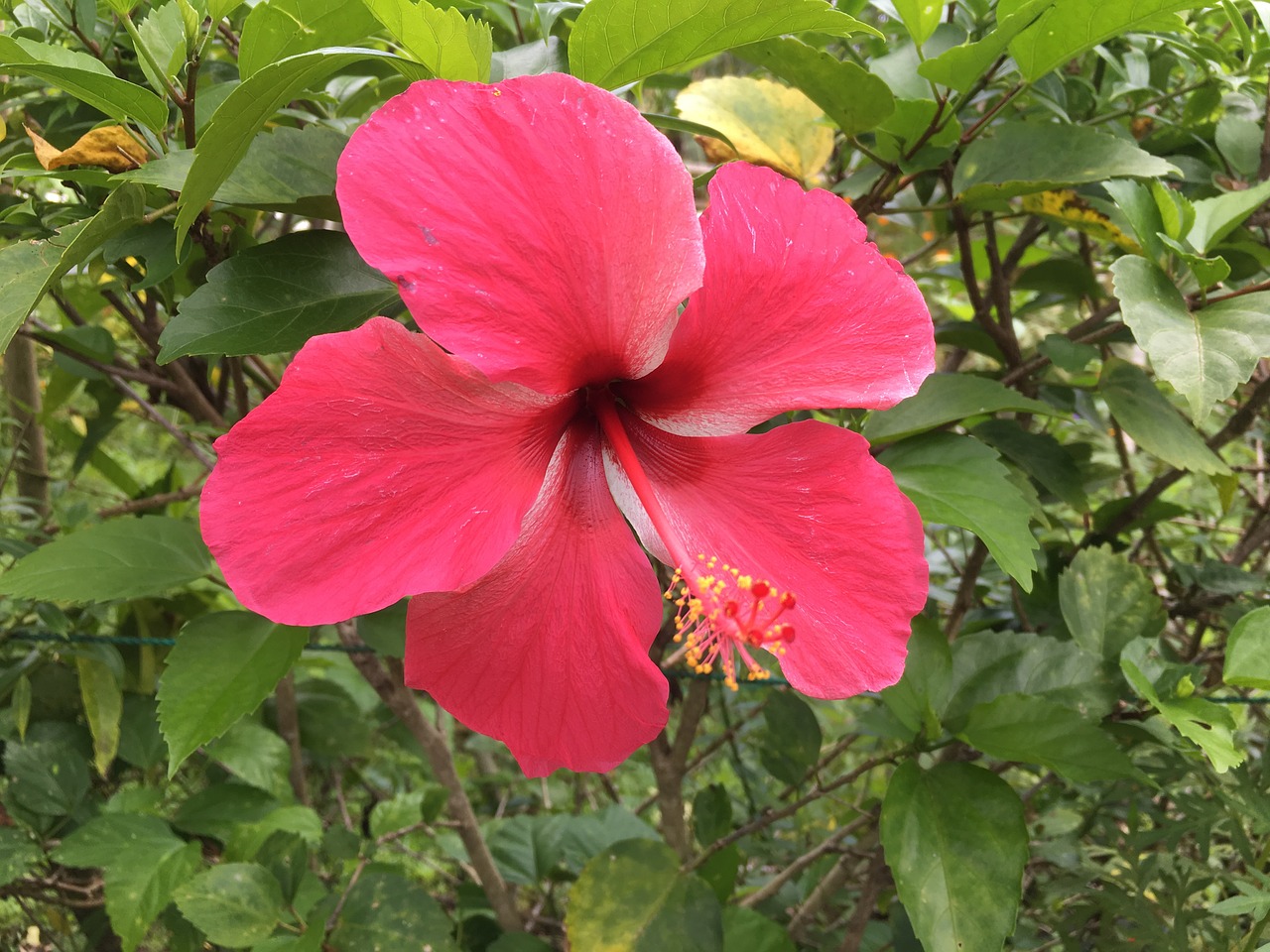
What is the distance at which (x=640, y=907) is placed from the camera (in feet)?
3.74

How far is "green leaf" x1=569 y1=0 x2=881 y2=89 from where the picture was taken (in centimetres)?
66

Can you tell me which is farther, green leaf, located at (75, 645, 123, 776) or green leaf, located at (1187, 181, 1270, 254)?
green leaf, located at (75, 645, 123, 776)

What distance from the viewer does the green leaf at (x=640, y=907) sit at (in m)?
1.10

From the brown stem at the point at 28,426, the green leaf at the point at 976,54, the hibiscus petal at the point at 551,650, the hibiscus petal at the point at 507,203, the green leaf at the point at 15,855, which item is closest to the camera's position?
the hibiscus petal at the point at 507,203

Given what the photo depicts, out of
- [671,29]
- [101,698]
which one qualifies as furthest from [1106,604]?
[101,698]

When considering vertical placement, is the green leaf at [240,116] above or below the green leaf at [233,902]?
above

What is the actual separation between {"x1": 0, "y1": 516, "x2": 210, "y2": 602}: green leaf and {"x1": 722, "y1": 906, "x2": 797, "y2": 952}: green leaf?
2.59 ft

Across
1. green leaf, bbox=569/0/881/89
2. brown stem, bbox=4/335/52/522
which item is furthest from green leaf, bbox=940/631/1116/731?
brown stem, bbox=4/335/52/522

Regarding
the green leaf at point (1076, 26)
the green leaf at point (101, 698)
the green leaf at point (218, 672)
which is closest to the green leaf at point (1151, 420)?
the green leaf at point (1076, 26)

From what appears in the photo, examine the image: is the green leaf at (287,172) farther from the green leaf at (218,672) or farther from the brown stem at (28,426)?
the brown stem at (28,426)

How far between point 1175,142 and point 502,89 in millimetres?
1092

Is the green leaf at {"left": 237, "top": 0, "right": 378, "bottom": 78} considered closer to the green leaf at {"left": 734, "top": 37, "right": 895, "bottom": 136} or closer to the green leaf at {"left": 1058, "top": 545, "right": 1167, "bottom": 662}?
the green leaf at {"left": 734, "top": 37, "right": 895, "bottom": 136}

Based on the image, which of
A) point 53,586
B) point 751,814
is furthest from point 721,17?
point 751,814

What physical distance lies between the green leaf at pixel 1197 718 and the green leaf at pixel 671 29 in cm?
68
